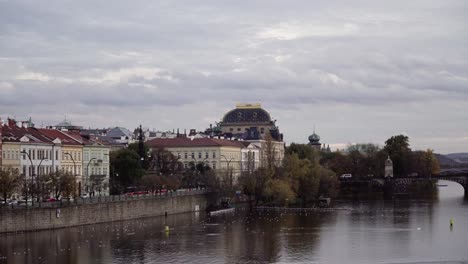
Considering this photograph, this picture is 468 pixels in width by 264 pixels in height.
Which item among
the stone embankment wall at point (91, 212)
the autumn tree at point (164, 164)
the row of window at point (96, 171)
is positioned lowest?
the stone embankment wall at point (91, 212)

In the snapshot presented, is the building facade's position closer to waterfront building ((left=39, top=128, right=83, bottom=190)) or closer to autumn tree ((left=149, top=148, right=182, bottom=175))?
waterfront building ((left=39, top=128, right=83, bottom=190))

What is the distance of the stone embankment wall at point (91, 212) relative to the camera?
2901 inches

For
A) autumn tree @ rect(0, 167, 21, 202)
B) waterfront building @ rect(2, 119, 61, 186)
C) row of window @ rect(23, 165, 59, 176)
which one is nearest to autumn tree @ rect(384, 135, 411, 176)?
waterfront building @ rect(2, 119, 61, 186)

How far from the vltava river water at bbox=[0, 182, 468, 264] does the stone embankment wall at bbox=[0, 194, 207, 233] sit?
1.02m

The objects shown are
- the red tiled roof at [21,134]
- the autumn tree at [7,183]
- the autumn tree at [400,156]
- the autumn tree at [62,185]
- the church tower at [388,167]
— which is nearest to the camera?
the autumn tree at [7,183]

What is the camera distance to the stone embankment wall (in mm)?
73688

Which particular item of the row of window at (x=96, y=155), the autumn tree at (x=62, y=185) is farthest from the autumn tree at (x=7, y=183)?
the row of window at (x=96, y=155)

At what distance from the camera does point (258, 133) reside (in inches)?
7569

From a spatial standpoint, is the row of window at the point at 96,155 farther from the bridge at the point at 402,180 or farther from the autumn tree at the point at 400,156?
the autumn tree at the point at 400,156

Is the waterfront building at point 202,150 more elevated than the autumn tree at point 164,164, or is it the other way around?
the waterfront building at point 202,150

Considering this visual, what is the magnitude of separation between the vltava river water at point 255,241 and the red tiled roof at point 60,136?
15.4 m

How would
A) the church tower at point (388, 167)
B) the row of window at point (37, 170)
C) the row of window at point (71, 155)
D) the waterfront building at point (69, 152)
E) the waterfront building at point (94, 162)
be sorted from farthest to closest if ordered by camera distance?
the church tower at point (388, 167) → the waterfront building at point (94, 162) → the row of window at point (71, 155) → the waterfront building at point (69, 152) → the row of window at point (37, 170)

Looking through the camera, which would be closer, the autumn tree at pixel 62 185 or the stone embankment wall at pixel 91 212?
the stone embankment wall at pixel 91 212

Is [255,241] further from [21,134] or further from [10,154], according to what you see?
[21,134]
